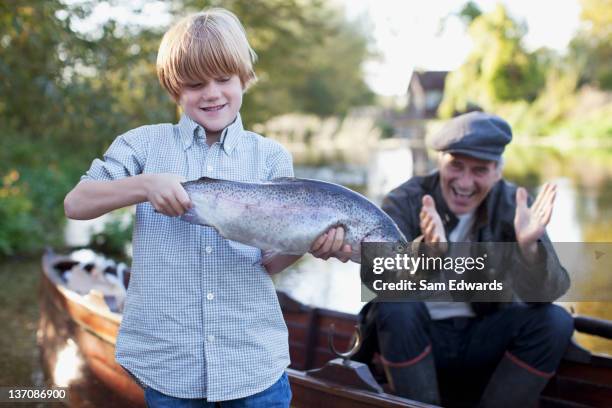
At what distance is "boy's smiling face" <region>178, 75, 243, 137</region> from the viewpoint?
2.19 meters

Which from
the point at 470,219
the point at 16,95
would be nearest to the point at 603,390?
the point at 470,219

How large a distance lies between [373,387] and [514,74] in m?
45.9

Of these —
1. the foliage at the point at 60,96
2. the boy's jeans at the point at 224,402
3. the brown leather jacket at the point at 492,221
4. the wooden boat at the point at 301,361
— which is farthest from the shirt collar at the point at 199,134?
the foliage at the point at 60,96

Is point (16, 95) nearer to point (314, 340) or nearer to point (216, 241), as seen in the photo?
point (314, 340)

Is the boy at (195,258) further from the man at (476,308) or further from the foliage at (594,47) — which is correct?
the foliage at (594,47)

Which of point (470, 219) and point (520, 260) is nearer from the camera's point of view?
point (520, 260)

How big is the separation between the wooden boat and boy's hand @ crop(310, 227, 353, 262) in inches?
45.5

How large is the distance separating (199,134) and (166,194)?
0.36 metres

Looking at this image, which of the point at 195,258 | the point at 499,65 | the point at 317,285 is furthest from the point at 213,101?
the point at 499,65

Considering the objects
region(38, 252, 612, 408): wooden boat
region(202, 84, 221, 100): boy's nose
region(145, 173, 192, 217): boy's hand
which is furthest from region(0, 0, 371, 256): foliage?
region(145, 173, 192, 217): boy's hand

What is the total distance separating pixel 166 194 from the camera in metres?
1.99

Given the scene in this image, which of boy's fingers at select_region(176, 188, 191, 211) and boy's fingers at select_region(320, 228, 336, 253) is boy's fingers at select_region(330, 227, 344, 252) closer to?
boy's fingers at select_region(320, 228, 336, 253)

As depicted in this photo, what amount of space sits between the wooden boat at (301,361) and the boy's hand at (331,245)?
1.15 metres

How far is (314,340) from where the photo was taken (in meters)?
5.05
